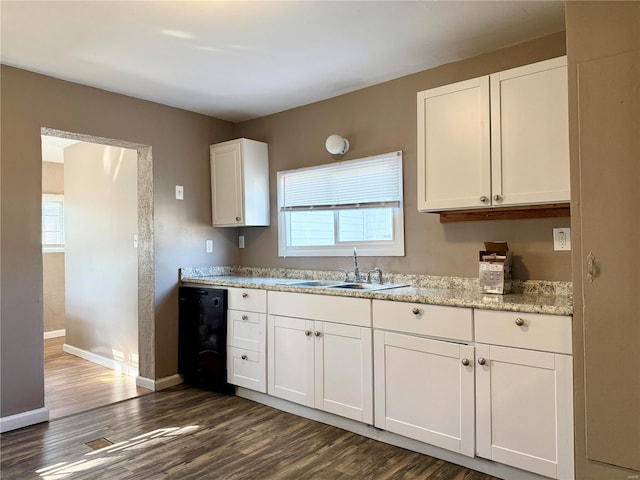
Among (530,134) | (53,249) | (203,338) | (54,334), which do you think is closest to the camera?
(530,134)

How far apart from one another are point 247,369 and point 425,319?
1.54 m

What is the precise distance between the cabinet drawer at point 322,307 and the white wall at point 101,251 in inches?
69.4

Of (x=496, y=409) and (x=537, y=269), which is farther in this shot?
(x=537, y=269)

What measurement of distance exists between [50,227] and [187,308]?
337 centimetres

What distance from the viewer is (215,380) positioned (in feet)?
11.5

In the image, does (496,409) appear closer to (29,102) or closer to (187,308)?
(187,308)

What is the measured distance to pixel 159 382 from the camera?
11.9 feet

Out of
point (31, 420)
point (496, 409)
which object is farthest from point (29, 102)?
point (496, 409)

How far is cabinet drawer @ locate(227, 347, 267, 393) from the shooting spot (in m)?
3.21

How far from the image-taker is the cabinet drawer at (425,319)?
2242mm

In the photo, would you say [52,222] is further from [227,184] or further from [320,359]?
[320,359]

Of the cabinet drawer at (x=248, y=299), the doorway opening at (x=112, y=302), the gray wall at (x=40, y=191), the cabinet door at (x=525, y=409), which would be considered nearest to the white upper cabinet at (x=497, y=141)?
the cabinet door at (x=525, y=409)

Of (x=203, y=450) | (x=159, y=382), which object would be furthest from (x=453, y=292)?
(x=159, y=382)

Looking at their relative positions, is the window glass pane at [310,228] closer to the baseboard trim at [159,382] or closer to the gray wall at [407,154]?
the gray wall at [407,154]
